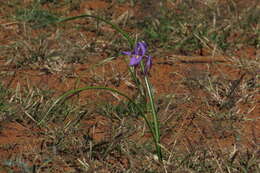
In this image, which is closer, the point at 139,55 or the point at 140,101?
the point at 139,55

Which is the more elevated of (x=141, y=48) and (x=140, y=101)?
(x=141, y=48)

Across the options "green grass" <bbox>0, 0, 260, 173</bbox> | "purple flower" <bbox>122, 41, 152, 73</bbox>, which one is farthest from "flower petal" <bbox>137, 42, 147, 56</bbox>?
"green grass" <bbox>0, 0, 260, 173</bbox>

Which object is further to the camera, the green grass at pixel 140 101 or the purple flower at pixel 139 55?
the green grass at pixel 140 101

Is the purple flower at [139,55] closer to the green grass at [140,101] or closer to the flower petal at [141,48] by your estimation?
the flower petal at [141,48]

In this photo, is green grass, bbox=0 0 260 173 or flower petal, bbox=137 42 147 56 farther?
green grass, bbox=0 0 260 173

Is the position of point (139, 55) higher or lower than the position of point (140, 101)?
higher

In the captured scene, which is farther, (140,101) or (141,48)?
(140,101)

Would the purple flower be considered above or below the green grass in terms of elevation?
above

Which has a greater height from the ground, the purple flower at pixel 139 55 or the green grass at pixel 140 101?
the purple flower at pixel 139 55

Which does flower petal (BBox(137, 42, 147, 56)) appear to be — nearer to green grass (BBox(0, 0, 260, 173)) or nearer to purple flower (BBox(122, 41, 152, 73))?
purple flower (BBox(122, 41, 152, 73))

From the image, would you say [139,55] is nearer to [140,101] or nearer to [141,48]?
[141,48]

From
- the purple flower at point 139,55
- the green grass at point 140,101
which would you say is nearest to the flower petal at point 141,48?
the purple flower at point 139,55

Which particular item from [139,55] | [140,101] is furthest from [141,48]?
[140,101]
